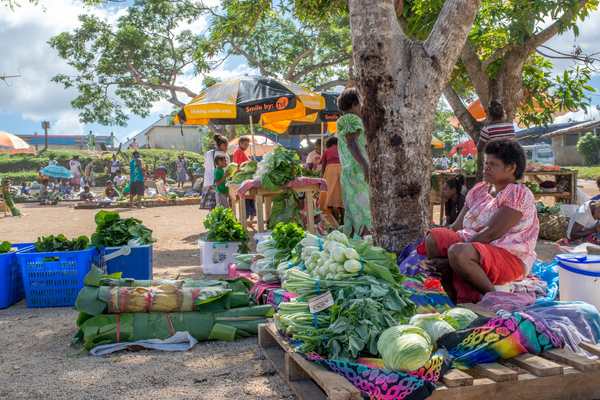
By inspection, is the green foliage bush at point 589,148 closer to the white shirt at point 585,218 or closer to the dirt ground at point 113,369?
the white shirt at point 585,218

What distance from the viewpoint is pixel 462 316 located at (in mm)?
2662

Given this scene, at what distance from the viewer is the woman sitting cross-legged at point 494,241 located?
123 inches

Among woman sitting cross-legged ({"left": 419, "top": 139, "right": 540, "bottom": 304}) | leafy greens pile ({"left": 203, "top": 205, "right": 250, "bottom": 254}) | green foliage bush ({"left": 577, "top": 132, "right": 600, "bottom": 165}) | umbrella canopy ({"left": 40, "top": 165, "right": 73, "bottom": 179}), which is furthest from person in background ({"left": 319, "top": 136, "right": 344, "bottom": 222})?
green foliage bush ({"left": 577, "top": 132, "right": 600, "bottom": 165})

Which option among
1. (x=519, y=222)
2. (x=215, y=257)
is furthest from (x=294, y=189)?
(x=519, y=222)

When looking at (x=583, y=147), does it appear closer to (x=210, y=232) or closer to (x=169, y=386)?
(x=210, y=232)

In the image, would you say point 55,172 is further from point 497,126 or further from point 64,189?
point 497,126

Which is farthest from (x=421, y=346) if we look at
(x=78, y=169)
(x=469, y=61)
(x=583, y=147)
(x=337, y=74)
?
(x=583, y=147)

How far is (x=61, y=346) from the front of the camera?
→ 11.0 ft

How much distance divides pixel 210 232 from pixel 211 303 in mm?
2198

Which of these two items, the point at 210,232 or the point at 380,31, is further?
the point at 210,232

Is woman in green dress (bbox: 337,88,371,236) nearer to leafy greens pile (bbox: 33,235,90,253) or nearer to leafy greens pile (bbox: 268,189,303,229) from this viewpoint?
leafy greens pile (bbox: 268,189,303,229)

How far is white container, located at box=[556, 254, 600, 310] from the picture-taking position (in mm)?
3008

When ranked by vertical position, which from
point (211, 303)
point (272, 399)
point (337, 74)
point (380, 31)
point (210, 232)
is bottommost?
point (272, 399)

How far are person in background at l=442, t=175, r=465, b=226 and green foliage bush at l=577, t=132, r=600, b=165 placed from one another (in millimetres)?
31224
